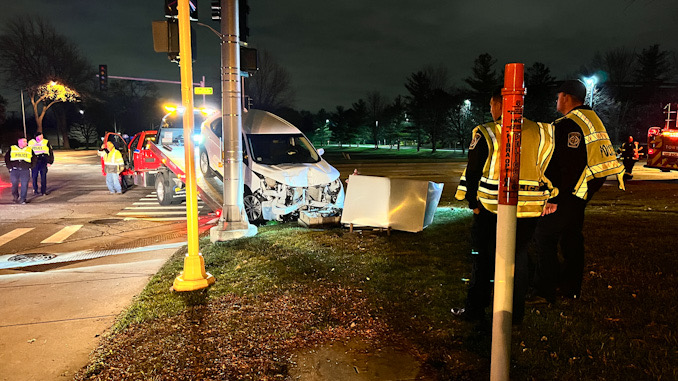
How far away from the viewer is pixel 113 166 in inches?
625

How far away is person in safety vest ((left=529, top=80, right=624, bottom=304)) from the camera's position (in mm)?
4059

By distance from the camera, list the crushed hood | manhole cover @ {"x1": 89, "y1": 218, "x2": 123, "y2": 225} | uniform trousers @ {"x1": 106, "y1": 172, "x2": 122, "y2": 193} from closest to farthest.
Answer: the crushed hood, manhole cover @ {"x1": 89, "y1": 218, "x2": 123, "y2": 225}, uniform trousers @ {"x1": 106, "y1": 172, "x2": 122, "y2": 193}

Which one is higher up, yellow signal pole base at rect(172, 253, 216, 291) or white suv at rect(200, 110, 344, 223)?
white suv at rect(200, 110, 344, 223)

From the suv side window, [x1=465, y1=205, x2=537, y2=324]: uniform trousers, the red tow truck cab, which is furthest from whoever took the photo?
the red tow truck cab

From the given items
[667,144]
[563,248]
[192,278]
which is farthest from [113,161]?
[667,144]

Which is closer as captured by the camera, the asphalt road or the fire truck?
the asphalt road

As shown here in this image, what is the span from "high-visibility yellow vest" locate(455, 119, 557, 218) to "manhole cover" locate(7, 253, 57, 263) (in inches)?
285

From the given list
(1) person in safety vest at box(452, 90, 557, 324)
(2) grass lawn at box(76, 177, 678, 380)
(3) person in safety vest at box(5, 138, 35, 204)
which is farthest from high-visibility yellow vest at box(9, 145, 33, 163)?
(1) person in safety vest at box(452, 90, 557, 324)

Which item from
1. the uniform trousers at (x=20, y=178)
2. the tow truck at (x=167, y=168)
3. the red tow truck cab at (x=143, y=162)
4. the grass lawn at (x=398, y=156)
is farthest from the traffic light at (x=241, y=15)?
the grass lawn at (x=398, y=156)

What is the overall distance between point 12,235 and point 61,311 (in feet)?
18.4

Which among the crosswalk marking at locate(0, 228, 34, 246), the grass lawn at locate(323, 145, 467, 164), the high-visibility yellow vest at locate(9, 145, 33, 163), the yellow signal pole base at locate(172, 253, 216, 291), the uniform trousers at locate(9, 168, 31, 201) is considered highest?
the high-visibility yellow vest at locate(9, 145, 33, 163)

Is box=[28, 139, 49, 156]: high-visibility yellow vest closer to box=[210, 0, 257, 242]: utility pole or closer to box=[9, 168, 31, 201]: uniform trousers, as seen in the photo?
box=[9, 168, 31, 201]: uniform trousers

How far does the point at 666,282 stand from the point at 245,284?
4.58 meters

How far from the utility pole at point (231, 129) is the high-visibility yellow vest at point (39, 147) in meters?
9.57
